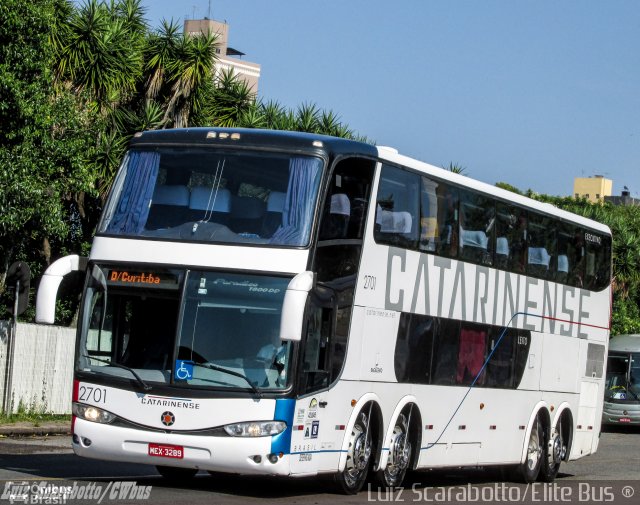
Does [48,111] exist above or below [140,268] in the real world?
above

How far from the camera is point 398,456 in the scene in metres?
15.2

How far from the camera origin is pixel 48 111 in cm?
2356

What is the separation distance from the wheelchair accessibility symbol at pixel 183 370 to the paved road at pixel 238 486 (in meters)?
1.18

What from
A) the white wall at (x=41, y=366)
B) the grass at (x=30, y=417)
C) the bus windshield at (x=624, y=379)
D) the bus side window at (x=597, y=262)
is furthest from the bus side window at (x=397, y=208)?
the bus windshield at (x=624, y=379)

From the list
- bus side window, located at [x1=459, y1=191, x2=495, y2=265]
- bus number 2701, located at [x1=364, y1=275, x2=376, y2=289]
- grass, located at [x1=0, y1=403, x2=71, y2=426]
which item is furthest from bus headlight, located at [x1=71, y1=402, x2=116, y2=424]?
grass, located at [x1=0, y1=403, x2=71, y2=426]

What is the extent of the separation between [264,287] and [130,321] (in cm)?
149

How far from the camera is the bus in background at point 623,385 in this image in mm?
39594

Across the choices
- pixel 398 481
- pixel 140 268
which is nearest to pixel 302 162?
pixel 140 268

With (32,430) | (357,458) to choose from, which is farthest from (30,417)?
(357,458)

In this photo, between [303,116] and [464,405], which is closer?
[464,405]

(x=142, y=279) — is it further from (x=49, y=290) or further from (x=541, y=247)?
(x=541, y=247)

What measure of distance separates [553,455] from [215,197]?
8.94 metres

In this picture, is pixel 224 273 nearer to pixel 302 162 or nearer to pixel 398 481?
pixel 302 162

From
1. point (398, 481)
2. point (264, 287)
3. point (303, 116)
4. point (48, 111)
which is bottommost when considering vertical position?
point (398, 481)
